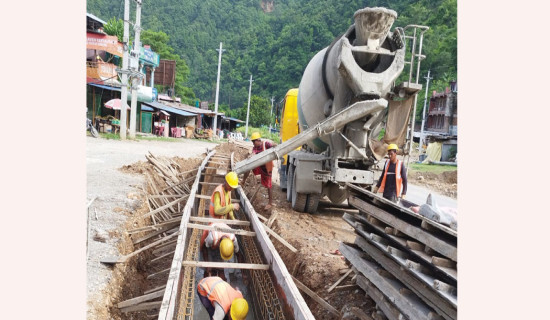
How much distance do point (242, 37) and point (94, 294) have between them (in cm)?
6553

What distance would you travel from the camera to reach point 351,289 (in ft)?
14.0

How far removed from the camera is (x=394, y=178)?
241 inches

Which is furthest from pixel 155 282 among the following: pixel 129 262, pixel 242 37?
pixel 242 37

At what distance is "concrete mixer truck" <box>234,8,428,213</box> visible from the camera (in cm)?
562

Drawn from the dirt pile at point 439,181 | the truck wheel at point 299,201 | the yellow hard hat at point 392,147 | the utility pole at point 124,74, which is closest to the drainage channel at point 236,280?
the truck wheel at point 299,201

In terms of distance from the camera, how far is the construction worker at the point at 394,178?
605 centimetres

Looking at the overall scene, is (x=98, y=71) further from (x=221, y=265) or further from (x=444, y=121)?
(x=444, y=121)

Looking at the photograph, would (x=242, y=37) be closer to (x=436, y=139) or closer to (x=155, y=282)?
(x=436, y=139)

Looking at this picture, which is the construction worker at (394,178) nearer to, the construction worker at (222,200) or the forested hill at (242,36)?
the construction worker at (222,200)

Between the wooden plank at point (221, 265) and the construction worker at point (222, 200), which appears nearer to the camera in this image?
the wooden plank at point (221, 265)

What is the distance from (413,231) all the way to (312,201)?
4.88 m

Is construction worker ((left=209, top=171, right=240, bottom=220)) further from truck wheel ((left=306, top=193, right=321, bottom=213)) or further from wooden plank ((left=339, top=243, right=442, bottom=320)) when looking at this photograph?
truck wheel ((left=306, top=193, right=321, bottom=213))

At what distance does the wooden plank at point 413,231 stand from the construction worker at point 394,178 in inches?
89.0

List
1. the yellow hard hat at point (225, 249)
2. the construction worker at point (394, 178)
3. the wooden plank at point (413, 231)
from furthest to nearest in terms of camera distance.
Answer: the construction worker at point (394, 178)
the yellow hard hat at point (225, 249)
the wooden plank at point (413, 231)
